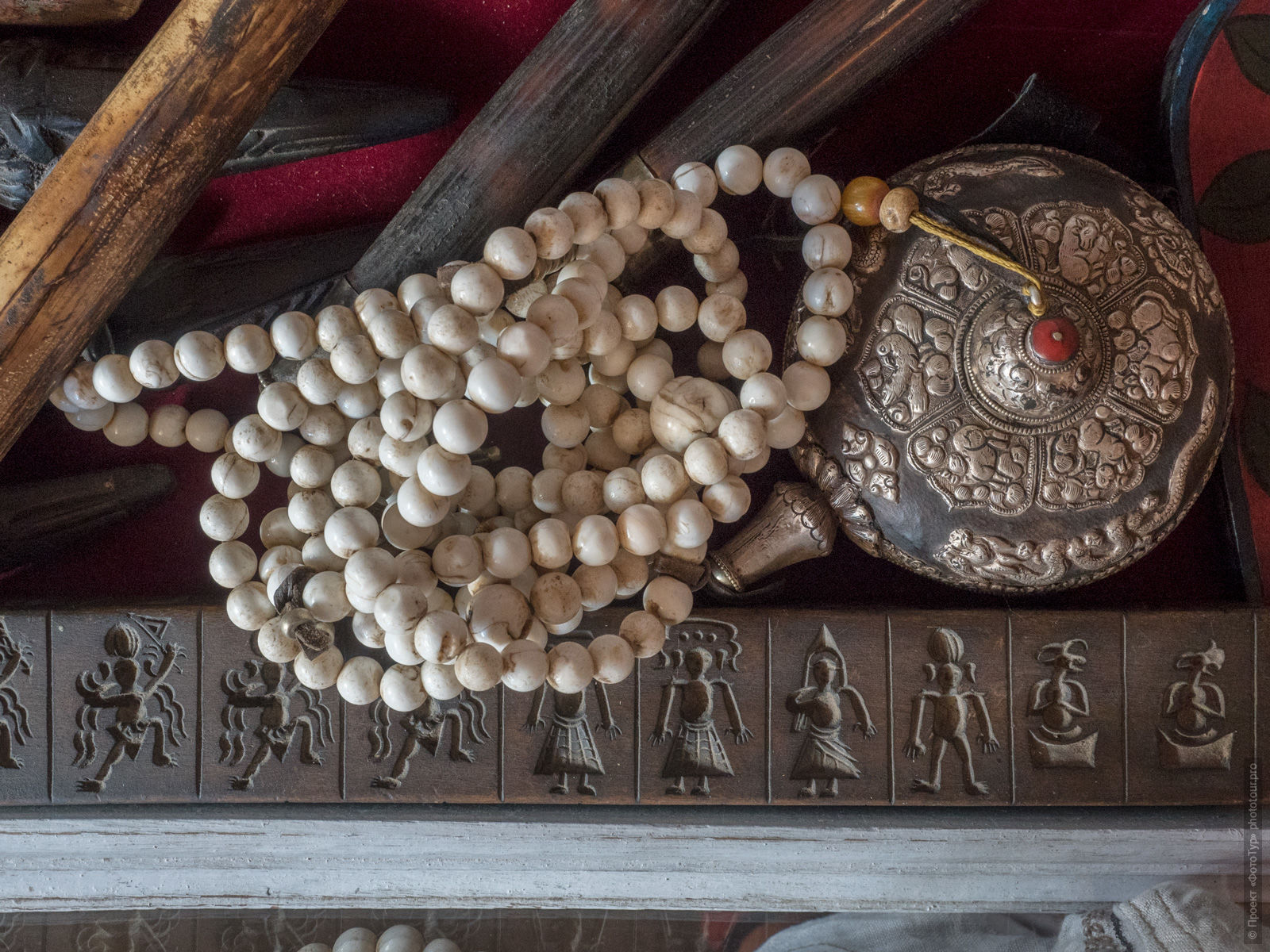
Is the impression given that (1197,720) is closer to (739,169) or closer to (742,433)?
(742,433)

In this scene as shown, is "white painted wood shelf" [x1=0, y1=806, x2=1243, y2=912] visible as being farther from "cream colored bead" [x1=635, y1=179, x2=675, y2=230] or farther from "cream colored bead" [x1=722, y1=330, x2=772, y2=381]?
"cream colored bead" [x1=635, y1=179, x2=675, y2=230]

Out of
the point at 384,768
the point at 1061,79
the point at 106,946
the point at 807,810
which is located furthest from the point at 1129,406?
the point at 106,946

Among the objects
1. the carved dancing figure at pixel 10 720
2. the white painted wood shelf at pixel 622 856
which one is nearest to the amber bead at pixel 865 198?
the white painted wood shelf at pixel 622 856

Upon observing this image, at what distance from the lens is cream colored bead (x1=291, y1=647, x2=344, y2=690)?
2.83ft

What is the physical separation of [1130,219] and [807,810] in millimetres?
738

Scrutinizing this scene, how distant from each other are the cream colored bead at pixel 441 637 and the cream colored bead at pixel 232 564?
0.25 m

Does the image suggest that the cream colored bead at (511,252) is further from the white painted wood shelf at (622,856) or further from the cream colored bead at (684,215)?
the white painted wood shelf at (622,856)

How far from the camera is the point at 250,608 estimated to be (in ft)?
2.95

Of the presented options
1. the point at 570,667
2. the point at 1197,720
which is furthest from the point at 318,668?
the point at 1197,720

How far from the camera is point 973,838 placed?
1.01 m

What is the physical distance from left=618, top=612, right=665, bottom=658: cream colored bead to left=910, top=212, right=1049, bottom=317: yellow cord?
48cm

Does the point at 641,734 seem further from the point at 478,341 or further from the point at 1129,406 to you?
the point at 1129,406

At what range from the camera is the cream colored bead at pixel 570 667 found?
0.83 meters

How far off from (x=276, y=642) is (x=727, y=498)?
47 centimetres
